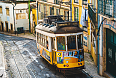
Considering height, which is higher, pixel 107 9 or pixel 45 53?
pixel 107 9

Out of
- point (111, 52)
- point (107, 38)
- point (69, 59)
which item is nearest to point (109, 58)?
point (111, 52)

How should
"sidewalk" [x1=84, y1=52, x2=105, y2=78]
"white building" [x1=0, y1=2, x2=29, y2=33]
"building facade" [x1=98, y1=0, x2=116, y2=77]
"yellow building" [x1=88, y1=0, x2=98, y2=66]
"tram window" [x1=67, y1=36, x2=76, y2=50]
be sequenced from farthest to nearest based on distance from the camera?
"white building" [x1=0, y1=2, x2=29, y2=33] < "yellow building" [x1=88, y1=0, x2=98, y2=66] < "sidewalk" [x1=84, y1=52, x2=105, y2=78] < "tram window" [x1=67, y1=36, x2=76, y2=50] < "building facade" [x1=98, y1=0, x2=116, y2=77]

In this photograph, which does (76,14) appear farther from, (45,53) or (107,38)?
(107,38)

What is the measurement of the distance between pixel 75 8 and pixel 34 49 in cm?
680

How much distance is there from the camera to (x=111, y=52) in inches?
646

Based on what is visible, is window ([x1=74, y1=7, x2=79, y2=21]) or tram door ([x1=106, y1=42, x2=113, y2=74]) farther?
window ([x1=74, y1=7, x2=79, y2=21])

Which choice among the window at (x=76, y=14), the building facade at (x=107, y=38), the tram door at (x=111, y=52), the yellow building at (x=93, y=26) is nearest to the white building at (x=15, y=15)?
the window at (x=76, y=14)

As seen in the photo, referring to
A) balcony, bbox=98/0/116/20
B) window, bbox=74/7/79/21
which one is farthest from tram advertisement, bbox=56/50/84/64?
window, bbox=74/7/79/21

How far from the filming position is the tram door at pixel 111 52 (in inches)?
626

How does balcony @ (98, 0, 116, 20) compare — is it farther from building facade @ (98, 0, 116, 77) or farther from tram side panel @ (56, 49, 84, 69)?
tram side panel @ (56, 49, 84, 69)

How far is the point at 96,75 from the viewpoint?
18250mm

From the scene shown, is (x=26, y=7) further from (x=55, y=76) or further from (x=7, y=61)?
(x=55, y=76)

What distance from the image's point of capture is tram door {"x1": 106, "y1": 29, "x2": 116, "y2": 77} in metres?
15.9

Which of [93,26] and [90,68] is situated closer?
[90,68]
